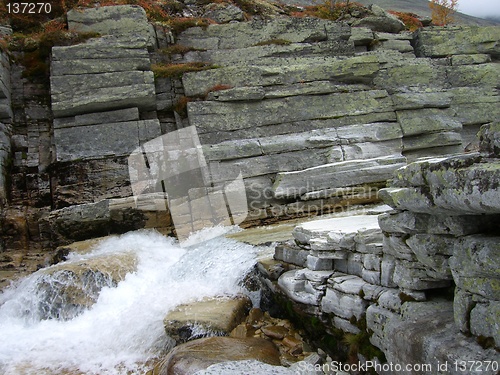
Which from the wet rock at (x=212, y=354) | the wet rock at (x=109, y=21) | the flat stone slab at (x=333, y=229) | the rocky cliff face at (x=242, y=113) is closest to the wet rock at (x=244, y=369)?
the wet rock at (x=212, y=354)

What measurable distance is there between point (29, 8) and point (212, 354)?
1079 inches

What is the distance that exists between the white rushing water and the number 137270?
1949 cm

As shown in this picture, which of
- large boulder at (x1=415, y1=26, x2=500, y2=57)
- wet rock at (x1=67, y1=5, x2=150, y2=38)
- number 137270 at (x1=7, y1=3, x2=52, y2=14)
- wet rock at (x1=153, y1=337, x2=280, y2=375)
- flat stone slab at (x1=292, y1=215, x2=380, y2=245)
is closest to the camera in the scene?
wet rock at (x1=153, y1=337, x2=280, y2=375)

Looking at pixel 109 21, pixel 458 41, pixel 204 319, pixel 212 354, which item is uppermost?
pixel 109 21

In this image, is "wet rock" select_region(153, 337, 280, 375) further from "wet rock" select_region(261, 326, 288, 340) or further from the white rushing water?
the white rushing water

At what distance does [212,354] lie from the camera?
8.85m

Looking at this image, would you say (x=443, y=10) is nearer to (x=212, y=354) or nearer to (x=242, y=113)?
(x=242, y=113)

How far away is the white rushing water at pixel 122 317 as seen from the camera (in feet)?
32.9

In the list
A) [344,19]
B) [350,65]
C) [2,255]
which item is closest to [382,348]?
[2,255]

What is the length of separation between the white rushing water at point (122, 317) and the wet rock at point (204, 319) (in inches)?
21.1

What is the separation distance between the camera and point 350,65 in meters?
23.5

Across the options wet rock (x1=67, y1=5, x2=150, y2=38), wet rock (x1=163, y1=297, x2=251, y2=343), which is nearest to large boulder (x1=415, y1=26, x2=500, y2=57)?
wet rock (x1=67, y1=5, x2=150, y2=38)

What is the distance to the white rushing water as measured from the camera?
10023 millimetres

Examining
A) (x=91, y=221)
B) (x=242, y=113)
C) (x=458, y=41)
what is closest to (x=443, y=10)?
(x=458, y=41)
